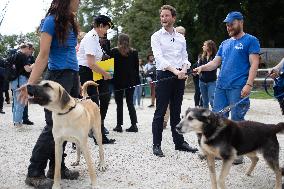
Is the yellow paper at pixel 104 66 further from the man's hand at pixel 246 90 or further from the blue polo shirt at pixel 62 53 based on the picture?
the man's hand at pixel 246 90

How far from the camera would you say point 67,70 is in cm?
539

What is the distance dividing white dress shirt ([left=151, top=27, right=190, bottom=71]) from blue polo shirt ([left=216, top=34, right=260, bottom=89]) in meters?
0.97

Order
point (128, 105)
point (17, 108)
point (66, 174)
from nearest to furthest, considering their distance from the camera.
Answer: point (66, 174) → point (128, 105) → point (17, 108)

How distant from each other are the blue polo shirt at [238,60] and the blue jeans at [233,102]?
0.10m

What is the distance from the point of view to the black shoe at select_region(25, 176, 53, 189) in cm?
533

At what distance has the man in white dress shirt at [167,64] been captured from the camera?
7172mm

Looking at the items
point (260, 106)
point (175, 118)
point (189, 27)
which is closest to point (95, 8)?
point (189, 27)

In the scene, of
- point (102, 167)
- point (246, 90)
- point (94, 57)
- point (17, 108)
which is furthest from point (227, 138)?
point (17, 108)

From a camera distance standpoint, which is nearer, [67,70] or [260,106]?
[67,70]

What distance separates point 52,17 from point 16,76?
6.26 metres

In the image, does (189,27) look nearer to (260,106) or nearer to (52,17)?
(260,106)

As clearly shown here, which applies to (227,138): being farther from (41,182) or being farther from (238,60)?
(41,182)

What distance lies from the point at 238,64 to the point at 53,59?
2687 mm

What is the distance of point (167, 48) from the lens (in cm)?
726
